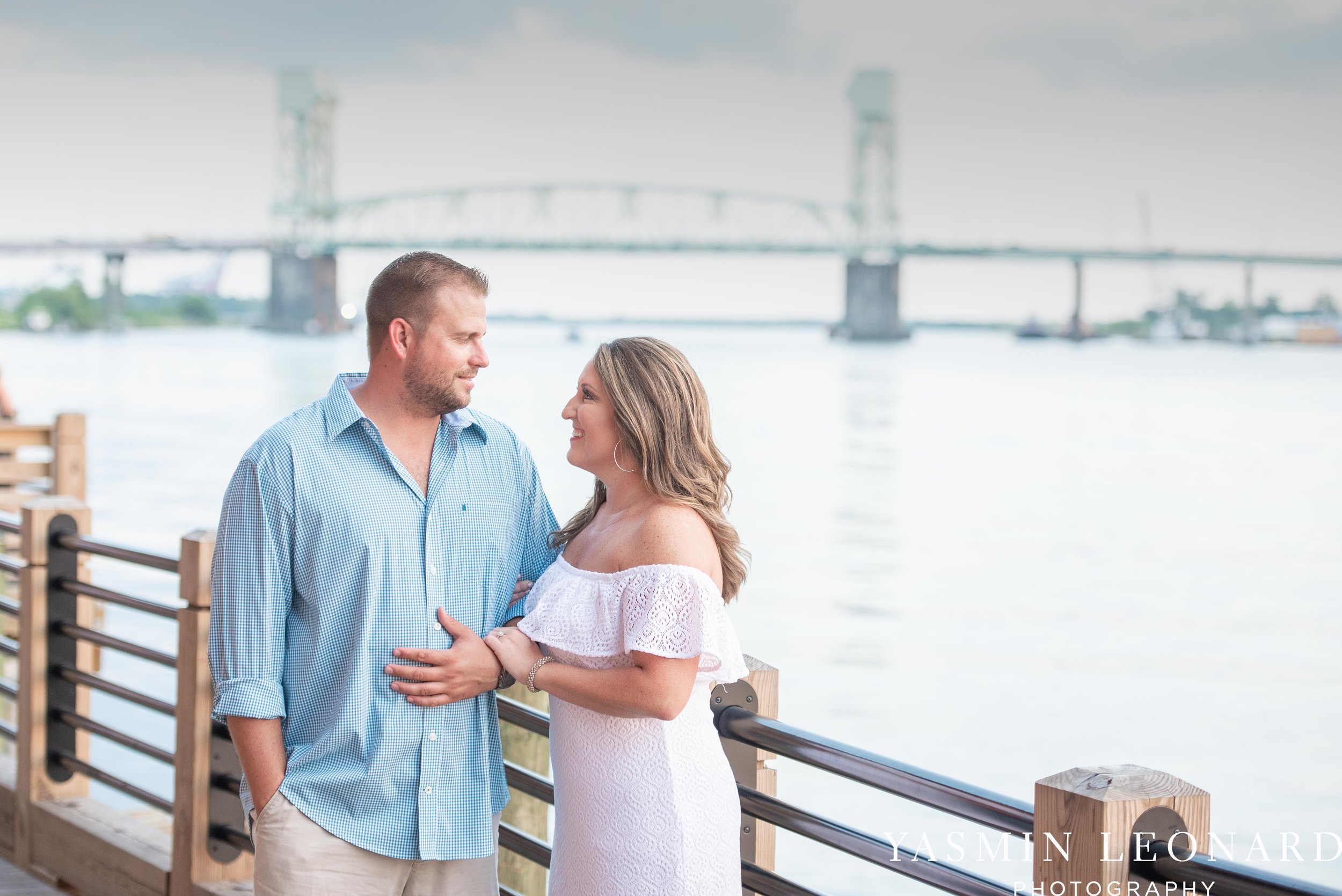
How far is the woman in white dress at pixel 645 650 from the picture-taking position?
1941 millimetres

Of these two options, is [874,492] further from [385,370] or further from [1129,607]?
[385,370]

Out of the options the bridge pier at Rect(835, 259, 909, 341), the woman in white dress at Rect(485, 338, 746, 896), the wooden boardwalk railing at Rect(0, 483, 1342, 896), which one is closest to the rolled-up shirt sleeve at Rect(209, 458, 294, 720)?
the woman in white dress at Rect(485, 338, 746, 896)

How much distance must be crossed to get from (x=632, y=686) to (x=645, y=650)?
0.20 feet

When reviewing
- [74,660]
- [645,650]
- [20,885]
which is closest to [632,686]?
[645,650]

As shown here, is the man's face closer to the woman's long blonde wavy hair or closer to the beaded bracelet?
the woman's long blonde wavy hair

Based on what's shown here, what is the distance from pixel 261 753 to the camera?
2.13m

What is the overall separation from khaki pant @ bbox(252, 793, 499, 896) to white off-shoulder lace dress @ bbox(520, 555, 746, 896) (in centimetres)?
27

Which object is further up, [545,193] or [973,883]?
[545,193]

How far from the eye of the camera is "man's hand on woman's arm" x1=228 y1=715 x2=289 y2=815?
212 centimetres

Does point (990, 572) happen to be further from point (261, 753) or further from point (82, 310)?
point (82, 310)

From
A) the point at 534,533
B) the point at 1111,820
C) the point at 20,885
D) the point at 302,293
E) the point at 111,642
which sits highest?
the point at 302,293

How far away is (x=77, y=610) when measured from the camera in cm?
379

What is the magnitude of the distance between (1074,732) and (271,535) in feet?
40.5

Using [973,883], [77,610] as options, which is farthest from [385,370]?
[77,610]
